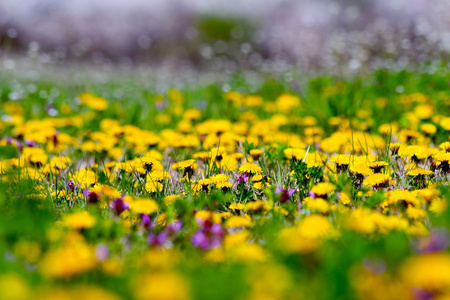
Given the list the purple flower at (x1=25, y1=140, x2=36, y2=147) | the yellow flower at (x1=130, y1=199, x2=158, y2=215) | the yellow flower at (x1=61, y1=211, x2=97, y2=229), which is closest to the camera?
the yellow flower at (x1=61, y1=211, x2=97, y2=229)

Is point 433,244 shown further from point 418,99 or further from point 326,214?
point 418,99

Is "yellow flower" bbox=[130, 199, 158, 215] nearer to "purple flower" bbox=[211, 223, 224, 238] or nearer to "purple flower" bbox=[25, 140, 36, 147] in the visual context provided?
"purple flower" bbox=[211, 223, 224, 238]

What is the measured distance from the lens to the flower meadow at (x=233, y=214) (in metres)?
0.81

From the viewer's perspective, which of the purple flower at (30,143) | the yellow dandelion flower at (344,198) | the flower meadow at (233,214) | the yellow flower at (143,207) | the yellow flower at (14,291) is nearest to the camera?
the yellow flower at (14,291)

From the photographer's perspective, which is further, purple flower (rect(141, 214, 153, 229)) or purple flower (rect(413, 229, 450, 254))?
purple flower (rect(141, 214, 153, 229))

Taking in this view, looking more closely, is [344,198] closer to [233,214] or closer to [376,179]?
[376,179]

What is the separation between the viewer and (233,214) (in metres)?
1.64

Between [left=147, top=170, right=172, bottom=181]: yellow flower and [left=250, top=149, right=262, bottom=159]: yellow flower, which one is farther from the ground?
[left=250, top=149, right=262, bottom=159]: yellow flower

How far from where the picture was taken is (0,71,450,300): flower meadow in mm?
810

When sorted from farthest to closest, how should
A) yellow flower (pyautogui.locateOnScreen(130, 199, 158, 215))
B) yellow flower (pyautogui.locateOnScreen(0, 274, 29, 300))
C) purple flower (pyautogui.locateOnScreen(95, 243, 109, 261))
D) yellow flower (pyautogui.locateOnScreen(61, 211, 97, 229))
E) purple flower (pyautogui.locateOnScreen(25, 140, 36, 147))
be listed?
purple flower (pyautogui.locateOnScreen(25, 140, 36, 147)) → yellow flower (pyautogui.locateOnScreen(130, 199, 158, 215)) → yellow flower (pyautogui.locateOnScreen(61, 211, 97, 229)) → purple flower (pyautogui.locateOnScreen(95, 243, 109, 261)) → yellow flower (pyautogui.locateOnScreen(0, 274, 29, 300))

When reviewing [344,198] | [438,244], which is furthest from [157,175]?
[438,244]

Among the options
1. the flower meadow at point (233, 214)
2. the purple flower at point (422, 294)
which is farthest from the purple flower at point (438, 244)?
the purple flower at point (422, 294)

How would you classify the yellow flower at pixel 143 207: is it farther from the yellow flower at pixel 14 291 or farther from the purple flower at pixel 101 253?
the yellow flower at pixel 14 291

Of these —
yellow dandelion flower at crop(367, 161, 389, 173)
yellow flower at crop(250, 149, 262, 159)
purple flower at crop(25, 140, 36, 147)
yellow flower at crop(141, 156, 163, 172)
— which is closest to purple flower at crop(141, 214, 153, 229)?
yellow flower at crop(141, 156, 163, 172)
